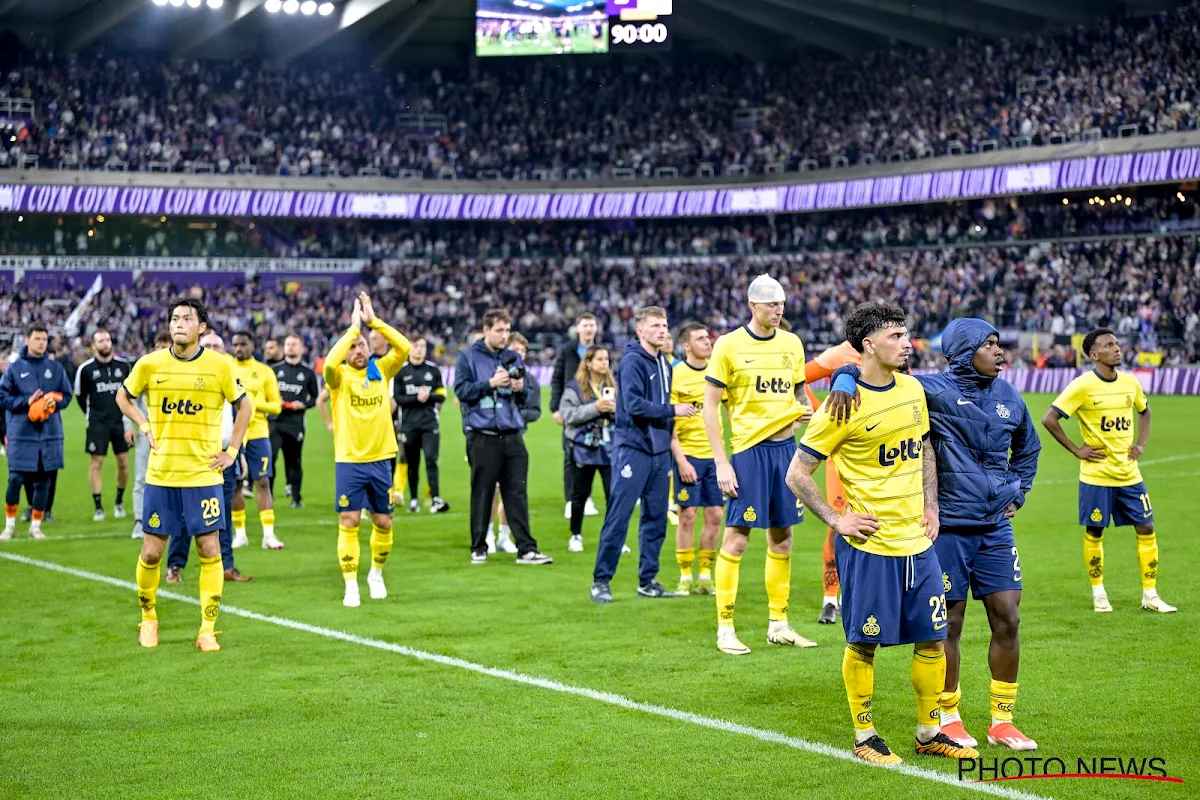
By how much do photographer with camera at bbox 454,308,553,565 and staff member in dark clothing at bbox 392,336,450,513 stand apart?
2552 millimetres

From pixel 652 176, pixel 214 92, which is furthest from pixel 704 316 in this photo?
pixel 214 92

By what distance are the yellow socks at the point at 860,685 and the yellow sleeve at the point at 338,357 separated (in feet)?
17.9

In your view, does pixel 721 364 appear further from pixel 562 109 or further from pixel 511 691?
pixel 562 109

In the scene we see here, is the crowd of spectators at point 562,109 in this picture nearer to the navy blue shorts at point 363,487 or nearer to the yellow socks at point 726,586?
the navy blue shorts at point 363,487

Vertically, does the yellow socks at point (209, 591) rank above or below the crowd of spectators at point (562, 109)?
below

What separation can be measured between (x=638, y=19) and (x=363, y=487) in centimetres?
3508

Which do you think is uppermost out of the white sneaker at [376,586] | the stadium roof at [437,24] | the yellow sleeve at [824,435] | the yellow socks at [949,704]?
the stadium roof at [437,24]

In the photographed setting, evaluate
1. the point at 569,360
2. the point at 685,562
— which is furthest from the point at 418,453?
the point at 685,562

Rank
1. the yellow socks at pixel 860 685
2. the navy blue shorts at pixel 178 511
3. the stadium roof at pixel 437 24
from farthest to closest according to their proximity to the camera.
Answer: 1. the stadium roof at pixel 437 24
2. the navy blue shorts at pixel 178 511
3. the yellow socks at pixel 860 685

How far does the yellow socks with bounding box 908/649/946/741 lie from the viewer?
6.35m

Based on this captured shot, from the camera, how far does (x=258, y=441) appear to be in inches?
556

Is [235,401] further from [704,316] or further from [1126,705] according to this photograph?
[704,316]

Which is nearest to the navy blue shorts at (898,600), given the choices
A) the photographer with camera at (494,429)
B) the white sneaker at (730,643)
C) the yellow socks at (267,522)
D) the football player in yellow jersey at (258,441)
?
the white sneaker at (730,643)

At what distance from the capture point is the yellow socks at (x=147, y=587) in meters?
9.34
